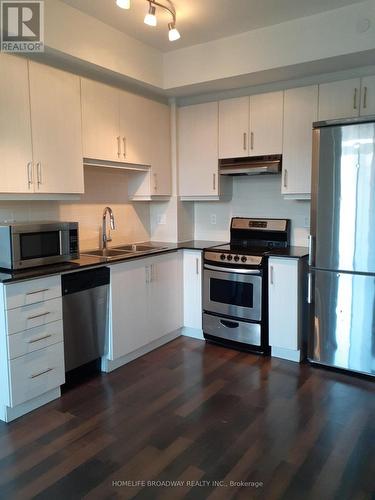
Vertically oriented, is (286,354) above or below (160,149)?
below

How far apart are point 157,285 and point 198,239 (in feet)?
3.44

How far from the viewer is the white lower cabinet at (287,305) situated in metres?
3.30

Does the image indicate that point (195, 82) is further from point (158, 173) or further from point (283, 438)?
point (283, 438)

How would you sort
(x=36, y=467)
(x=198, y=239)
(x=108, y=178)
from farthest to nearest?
(x=198, y=239) < (x=108, y=178) < (x=36, y=467)

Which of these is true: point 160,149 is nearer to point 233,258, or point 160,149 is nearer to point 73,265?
point 233,258

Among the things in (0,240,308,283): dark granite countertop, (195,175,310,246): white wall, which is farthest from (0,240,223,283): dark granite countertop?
(195,175,310,246): white wall

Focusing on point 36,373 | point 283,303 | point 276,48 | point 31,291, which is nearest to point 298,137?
point 276,48

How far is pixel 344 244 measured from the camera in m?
2.96

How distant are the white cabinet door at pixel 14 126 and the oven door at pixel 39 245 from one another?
1.02ft

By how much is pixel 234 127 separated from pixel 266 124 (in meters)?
0.33

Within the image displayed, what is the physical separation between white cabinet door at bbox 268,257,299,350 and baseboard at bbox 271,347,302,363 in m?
0.05

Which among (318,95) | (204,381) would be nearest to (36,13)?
(318,95)

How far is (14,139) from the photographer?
266 centimetres

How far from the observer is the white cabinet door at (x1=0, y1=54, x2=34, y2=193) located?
8.48ft
